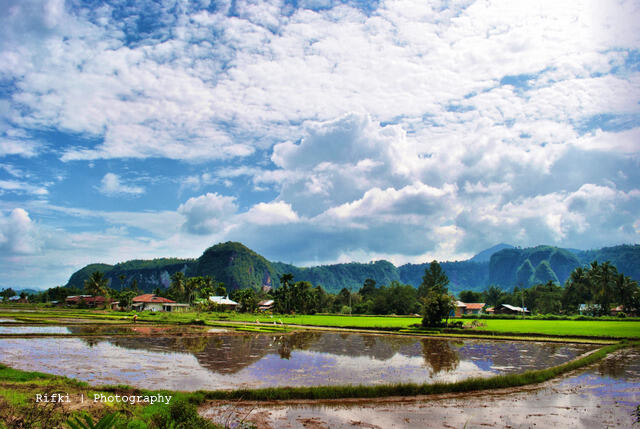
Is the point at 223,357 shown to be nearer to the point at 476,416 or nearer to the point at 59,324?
the point at 476,416

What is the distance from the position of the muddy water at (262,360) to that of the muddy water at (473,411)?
10.3 feet

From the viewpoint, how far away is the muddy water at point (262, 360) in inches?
742

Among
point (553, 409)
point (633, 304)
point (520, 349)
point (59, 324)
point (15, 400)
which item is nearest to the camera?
point (15, 400)

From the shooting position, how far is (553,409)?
15.0 metres

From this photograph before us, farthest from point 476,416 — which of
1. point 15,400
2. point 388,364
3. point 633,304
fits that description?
point 633,304

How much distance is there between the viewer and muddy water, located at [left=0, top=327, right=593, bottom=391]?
18859mm

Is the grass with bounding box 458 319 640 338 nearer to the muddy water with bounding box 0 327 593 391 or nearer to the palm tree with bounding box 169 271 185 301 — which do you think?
the muddy water with bounding box 0 327 593 391

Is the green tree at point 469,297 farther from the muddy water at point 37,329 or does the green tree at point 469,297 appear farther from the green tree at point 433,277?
the muddy water at point 37,329

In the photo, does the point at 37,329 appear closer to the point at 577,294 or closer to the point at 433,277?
the point at 433,277

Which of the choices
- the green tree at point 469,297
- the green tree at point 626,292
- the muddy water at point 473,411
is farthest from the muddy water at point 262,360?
the green tree at point 469,297

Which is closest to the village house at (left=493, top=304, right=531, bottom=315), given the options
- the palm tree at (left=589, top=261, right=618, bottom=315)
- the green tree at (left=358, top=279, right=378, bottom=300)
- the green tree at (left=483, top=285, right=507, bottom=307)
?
the palm tree at (left=589, top=261, right=618, bottom=315)

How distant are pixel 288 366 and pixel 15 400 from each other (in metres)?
13.3

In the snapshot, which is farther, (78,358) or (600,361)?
(600,361)

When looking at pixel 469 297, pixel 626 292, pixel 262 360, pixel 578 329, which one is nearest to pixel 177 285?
pixel 469 297
